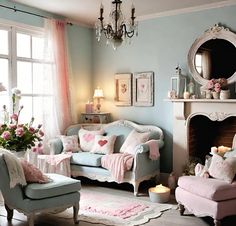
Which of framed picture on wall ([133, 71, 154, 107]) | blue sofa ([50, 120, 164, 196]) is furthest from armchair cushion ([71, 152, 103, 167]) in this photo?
framed picture on wall ([133, 71, 154, 107])

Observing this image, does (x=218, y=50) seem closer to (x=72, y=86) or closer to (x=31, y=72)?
(x=72, y=86)

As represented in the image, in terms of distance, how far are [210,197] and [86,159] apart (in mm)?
2217

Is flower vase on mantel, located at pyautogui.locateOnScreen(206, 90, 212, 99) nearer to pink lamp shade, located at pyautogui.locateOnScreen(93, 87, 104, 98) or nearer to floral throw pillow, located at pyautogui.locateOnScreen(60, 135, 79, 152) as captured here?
pink lamp shade, located at pyautogui.locateOnScreen(93, 87, 104, 98)

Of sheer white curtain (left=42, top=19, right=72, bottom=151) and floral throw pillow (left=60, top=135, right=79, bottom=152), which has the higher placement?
sheer white curtain (left=42, top=19, right=72, bottom=151)

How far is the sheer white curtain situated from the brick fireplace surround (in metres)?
1.86

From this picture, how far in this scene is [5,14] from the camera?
5.07m

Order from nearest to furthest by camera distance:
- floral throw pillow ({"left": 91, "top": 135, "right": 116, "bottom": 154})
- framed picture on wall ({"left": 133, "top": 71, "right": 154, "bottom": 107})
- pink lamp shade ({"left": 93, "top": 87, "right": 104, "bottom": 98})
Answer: floral throw pillow ({"left": 91, "top": 135, "right": 116, "bottom": 154}) → framed picture on wall ({"left": 133, "top": 71, "right": 154, "bottom": 107}) → pink lamp shade ({"left": 93, "top": 87, "right": 104, "bottom": 98})

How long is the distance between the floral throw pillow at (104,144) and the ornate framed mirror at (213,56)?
1.62 meters

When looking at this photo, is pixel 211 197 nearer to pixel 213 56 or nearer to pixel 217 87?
pixel 217 87

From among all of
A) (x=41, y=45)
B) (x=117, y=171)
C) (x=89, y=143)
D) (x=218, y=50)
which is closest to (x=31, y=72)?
(x=41, y=45)

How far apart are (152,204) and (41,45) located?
3.06 meters

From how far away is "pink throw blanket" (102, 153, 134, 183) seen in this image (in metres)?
4.95

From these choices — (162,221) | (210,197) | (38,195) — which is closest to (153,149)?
(162,221)

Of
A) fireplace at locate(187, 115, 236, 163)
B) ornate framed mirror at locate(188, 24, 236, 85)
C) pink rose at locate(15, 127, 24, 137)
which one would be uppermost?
ornate framed mirror at locate(188, 24, 236, 85)
